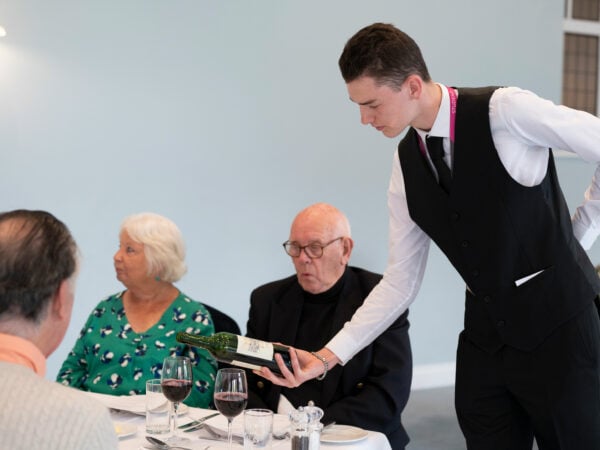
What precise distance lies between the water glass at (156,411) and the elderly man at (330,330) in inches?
28.0

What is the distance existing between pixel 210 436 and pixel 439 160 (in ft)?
3.02

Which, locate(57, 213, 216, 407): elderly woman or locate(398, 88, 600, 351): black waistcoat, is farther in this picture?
locate(57, 213, 216, 407): elderly woman

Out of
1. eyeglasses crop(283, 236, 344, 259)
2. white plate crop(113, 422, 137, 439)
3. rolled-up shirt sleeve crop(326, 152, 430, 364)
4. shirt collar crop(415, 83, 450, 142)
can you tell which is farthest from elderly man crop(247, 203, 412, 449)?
shirt collar crop(415, 83, 450, 142)

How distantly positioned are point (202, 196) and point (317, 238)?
232 cm

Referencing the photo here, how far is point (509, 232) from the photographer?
198 centimetres

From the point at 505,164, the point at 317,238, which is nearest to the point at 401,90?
the point at 505,164

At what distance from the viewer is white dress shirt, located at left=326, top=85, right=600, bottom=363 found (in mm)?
1866

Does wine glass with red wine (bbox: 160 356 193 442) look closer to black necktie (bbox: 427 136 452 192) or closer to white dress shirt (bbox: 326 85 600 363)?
white dress shirt (bbox: 326 85 600 363)

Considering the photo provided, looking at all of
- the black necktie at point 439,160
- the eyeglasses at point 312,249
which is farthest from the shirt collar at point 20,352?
the eyeglasses at point 312,249

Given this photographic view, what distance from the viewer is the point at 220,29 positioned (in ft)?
17.3

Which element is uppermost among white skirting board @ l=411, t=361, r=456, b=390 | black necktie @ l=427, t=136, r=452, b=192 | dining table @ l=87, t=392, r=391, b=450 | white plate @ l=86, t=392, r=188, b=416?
black necktie @ l=427, t=136, r=452, b=192

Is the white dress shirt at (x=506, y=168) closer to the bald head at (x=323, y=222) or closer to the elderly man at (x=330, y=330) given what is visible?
the elderly man at (x=330, y=330)

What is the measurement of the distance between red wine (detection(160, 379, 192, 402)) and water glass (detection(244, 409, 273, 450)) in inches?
10.4

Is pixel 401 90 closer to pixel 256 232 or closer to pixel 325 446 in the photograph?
pixel 325 446
